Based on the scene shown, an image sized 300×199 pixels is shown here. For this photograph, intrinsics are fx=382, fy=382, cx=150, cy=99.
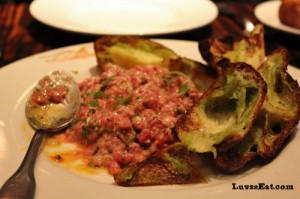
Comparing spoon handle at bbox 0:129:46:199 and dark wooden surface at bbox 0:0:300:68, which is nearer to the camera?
spoon handle at bbox 0:129:46:199

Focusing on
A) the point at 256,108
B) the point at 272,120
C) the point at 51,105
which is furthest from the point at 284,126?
the point at 51,105

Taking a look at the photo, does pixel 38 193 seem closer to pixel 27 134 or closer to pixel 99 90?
pixel 27 134

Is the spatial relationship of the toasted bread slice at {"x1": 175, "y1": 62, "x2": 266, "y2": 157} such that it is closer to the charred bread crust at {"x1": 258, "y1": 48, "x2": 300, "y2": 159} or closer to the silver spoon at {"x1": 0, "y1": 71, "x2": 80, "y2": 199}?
the charred bread crust at {"x1": 258, "y1": 48, "x2": 300, "y2": 159}

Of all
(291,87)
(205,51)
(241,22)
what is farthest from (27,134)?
(241,22)

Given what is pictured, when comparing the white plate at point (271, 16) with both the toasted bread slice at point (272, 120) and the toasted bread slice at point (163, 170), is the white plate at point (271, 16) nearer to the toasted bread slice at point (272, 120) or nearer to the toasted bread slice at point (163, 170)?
the toasted bread slice at point (272, 120)

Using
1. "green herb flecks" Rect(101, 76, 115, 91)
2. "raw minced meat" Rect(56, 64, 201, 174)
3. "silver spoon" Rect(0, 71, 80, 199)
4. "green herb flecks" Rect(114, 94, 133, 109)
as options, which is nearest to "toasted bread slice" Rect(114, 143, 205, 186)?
"raw minced meat" Rect(56, 64, 201, 174)

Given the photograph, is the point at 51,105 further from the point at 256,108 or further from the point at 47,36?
the point at 47,36

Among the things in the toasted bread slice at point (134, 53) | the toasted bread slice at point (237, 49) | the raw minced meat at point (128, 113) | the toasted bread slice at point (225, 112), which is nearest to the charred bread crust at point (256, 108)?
the toasted bread slice at point (225, 112)
